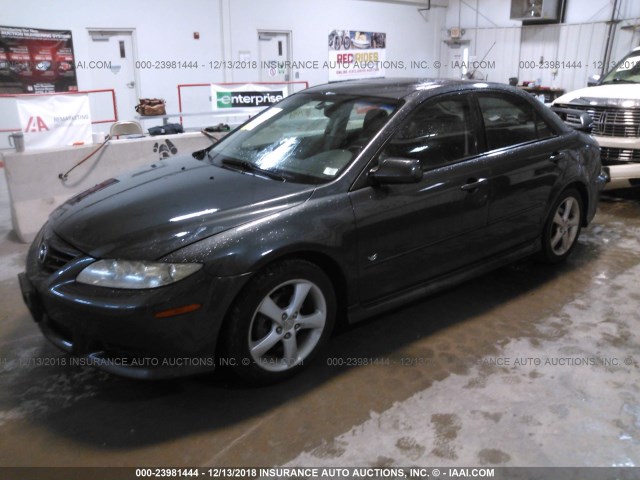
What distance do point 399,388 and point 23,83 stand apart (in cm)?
960

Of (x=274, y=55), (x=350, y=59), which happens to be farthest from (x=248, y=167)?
(x=350, y=59)

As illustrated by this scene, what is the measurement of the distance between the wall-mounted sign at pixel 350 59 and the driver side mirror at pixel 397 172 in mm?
10671

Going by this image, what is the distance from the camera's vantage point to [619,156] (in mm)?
6051

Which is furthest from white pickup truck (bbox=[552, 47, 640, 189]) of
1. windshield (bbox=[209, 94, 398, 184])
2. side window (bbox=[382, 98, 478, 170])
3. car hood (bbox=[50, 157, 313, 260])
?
car hood (bbox=[50, 157, 313, 260])

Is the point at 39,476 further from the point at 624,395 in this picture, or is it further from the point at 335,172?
the point at 624,395

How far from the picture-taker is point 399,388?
9.12 feet

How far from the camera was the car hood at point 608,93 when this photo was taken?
6171 millimetres

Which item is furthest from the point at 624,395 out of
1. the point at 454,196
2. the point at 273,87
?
the point at 273,87

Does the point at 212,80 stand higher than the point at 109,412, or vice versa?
the point at 212,80

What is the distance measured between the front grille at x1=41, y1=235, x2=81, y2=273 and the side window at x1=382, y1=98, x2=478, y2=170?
66.0 inches

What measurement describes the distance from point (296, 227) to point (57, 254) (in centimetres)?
117

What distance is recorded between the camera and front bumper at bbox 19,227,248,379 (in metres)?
2.31

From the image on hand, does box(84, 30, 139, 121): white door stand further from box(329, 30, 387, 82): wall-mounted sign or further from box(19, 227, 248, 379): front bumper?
box(19, 227, 248, 379): front bumper

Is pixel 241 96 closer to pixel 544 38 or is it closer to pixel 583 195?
pixel 583 195
